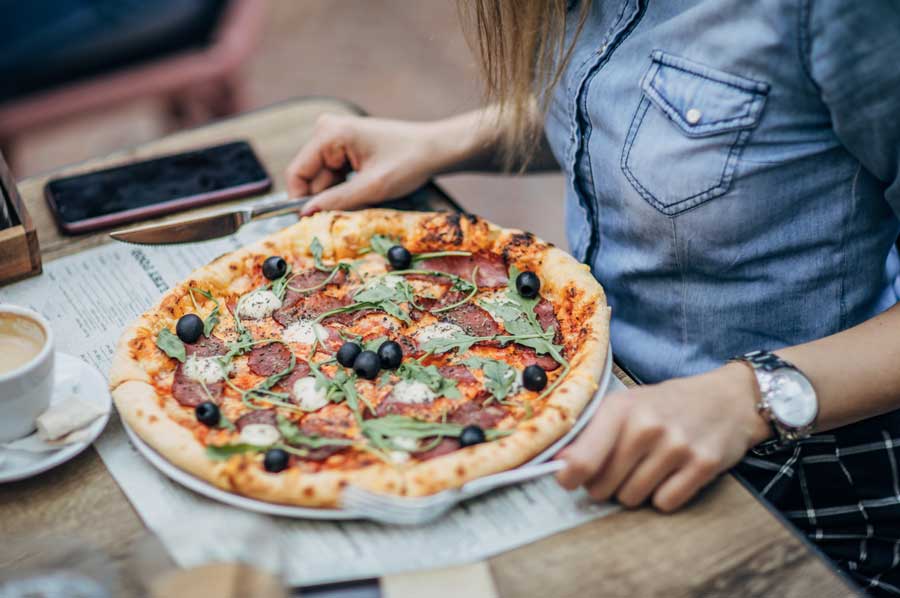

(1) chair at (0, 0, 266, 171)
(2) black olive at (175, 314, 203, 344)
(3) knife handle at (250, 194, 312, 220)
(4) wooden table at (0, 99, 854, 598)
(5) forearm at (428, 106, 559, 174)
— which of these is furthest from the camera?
(1) chair at (0, 0, 266, 171)

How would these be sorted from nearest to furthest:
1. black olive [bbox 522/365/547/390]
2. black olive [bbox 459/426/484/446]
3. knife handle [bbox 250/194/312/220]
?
black olive [bbox 459/426/484/446]
black olive [bbox 522/365/547/390]
knife handle [bbox 250/194/312/220]

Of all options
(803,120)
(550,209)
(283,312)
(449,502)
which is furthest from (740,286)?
(550,209)

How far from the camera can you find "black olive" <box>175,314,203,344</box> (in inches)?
54.7

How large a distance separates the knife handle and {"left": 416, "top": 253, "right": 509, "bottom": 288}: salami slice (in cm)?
31

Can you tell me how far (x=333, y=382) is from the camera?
1308 millimetres

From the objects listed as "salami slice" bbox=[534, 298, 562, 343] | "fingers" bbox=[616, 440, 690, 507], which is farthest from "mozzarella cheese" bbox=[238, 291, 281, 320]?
"fingers" bbox=[616, 440, 690, 507]

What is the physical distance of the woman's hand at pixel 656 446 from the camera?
1123mm

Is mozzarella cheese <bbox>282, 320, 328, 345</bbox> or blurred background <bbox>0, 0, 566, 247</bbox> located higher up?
mozzarella cheese <bbox>282, 320, 328, 345</bbox>

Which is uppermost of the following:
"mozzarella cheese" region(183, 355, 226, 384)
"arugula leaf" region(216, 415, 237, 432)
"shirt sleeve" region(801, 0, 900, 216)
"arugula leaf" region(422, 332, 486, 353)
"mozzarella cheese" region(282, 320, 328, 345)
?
"shirt sleeve" region(801, 0, 900, 216)

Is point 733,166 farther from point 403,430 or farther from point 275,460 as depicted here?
point 275,460

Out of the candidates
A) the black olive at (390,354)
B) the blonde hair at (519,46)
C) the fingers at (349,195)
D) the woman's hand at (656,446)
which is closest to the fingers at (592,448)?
the woman's hand at (656,446)

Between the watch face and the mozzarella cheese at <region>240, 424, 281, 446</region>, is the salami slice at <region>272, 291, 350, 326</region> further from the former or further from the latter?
the watch face

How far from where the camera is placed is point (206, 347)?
1.41 meters

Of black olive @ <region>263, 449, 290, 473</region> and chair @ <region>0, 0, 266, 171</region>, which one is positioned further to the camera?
chair @ <region>0, 0, 266, 171</region>
